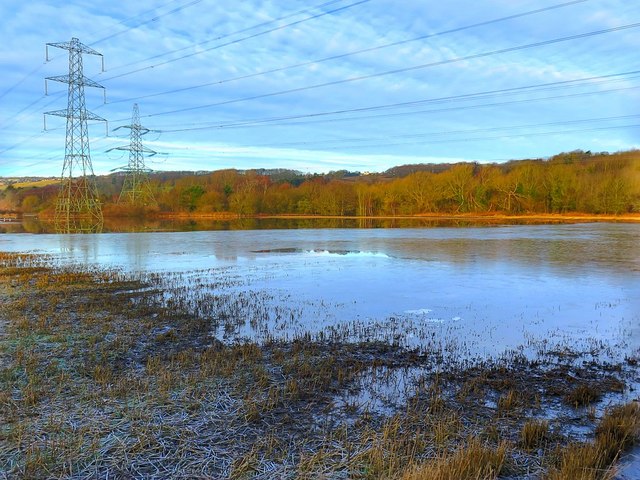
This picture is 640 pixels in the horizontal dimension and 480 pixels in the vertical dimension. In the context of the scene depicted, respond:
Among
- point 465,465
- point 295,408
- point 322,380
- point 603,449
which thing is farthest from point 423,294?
point 465,465

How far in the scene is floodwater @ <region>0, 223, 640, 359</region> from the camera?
8.70 m

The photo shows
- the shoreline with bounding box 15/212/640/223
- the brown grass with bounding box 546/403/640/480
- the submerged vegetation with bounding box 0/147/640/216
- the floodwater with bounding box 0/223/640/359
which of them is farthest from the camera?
the submerged vegetation with bounding box 0/147/640/216

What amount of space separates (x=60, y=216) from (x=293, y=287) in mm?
54623

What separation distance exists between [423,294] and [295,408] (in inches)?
309

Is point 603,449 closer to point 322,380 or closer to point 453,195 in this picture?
point 322,380

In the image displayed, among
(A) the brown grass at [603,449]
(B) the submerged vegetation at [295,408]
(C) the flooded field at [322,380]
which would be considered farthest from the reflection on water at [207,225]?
(A) the brown grass at [603,449]

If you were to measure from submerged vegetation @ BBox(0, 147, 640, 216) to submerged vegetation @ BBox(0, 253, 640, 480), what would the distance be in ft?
226

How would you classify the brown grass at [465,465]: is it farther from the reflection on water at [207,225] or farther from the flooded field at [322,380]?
the reflection on water at [207,225]

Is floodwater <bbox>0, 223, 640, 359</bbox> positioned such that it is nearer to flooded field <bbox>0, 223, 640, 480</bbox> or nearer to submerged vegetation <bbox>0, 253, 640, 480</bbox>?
flooded field <bbox>0, 223, 640, 480</bbox>

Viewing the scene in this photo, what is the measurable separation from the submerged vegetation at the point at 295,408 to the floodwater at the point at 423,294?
0.86 m

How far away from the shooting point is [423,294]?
41.4 ft

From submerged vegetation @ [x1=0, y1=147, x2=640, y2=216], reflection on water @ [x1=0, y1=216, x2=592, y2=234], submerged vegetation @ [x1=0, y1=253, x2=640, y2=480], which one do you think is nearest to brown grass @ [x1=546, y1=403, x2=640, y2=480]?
submerged vegetation @ [x1=0, y1=253, x2=640, y2=480]

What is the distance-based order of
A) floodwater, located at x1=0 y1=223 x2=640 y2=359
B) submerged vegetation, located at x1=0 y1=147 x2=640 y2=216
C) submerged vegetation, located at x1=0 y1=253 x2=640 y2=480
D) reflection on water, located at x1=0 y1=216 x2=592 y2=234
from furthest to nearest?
submerged vegetation, located at x1=0 y1=147 x2=640 y2=216 < reflection on water, located at x1=0 y1=216 x2=592 y2=234 < floodwater, located at x1=0 y1=223 x2=640 y2=359 < submerged vegetation, located at x1=0 y1=253 x2=640 y2=480

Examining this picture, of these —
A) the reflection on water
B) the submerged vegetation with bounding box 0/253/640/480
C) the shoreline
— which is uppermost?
the shoreline
